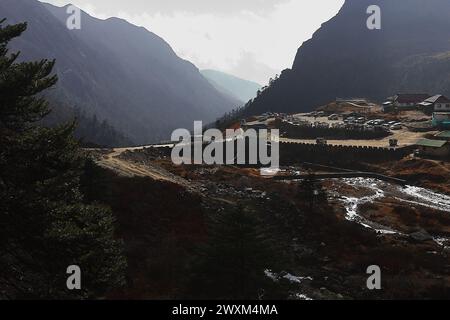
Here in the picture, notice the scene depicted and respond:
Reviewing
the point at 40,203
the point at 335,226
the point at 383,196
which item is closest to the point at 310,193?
the point at 335,226

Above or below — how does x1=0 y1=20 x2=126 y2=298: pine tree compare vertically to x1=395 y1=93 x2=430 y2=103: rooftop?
below

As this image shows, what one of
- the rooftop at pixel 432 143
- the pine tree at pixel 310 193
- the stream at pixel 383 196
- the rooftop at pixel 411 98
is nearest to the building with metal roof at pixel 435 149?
the rooftop at pixel 432 143

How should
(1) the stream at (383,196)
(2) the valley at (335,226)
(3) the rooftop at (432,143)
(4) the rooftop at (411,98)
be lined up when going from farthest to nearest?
1. (4) the rooftop at (411,98)
2. (3) the rooftop at (432,143)
3. (1) the stream at (383,196)
4. (2) the valley at (335,226)

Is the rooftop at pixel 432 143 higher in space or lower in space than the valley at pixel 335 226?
higher

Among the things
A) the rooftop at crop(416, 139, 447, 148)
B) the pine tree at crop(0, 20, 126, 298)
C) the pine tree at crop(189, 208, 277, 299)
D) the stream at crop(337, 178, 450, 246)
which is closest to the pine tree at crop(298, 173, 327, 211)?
the stream at crop(337, 178, 450, 246)

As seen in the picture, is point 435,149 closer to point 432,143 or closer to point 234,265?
point 432,143

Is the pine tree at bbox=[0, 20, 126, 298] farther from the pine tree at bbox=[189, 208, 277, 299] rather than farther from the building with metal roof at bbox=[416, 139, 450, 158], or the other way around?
the building with metal roof at bbox=[416, 139, 450, 158]

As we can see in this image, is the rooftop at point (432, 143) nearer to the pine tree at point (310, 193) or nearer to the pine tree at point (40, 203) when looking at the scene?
the pine tree at point (310, 193)
